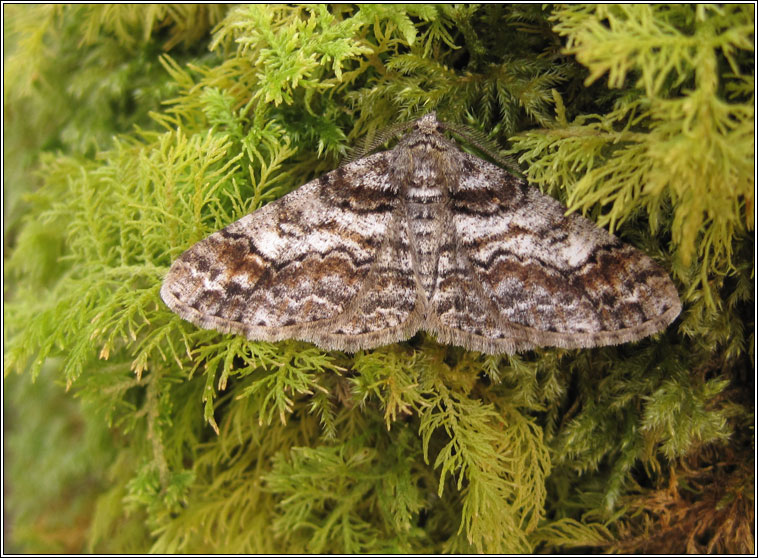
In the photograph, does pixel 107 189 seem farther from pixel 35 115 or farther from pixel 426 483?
pixel 426 483

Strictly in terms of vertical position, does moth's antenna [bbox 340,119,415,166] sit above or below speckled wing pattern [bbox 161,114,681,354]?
above

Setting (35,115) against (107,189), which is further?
(35,115)

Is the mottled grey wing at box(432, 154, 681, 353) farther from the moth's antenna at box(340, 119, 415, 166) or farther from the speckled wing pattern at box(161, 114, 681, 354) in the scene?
the moth's antenna at box(340, 119, 415, 166)

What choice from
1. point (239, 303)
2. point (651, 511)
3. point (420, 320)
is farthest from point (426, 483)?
point (239, 303)

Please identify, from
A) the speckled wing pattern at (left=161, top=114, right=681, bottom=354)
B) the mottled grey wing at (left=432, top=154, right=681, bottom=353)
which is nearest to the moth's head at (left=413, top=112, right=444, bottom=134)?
the speckled wing pattern at (left=161, top=114, right=681, bottom=354)

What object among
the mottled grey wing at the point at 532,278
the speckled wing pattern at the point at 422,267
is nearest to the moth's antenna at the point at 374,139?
the speckled wing pattern at the point at 422,267

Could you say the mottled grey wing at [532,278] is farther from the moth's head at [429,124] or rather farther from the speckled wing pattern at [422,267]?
the moth's head at [429,124]
